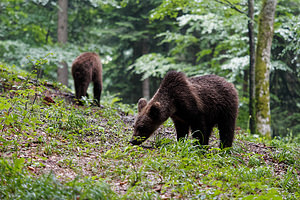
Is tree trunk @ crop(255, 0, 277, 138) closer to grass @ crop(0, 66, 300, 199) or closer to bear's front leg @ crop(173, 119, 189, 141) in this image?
grass @ crop(0, 66, 300, 199)

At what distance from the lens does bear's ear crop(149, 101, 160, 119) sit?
19.7ft

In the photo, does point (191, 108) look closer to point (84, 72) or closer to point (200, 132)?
point (200, 132)

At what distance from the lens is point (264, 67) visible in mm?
10227

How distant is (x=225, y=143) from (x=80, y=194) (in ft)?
14.0

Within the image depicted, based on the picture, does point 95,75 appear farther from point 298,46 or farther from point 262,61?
point 298,46

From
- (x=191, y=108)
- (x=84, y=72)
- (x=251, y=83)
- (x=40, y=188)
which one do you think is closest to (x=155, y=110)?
(x=191, y=108)

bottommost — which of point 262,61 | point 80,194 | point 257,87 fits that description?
point 80,194

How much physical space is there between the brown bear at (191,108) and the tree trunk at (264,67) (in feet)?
12.4

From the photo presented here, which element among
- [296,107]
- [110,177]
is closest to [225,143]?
[110,177]

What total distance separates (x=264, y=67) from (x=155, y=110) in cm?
597

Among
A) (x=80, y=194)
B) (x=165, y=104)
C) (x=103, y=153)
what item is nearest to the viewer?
(x=80, y=194)

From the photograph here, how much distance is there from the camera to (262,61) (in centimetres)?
1023

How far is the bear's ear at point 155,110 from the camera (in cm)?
602

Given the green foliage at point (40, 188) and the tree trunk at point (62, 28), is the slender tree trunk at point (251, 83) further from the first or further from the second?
the tree trunk at point (62, 28)
